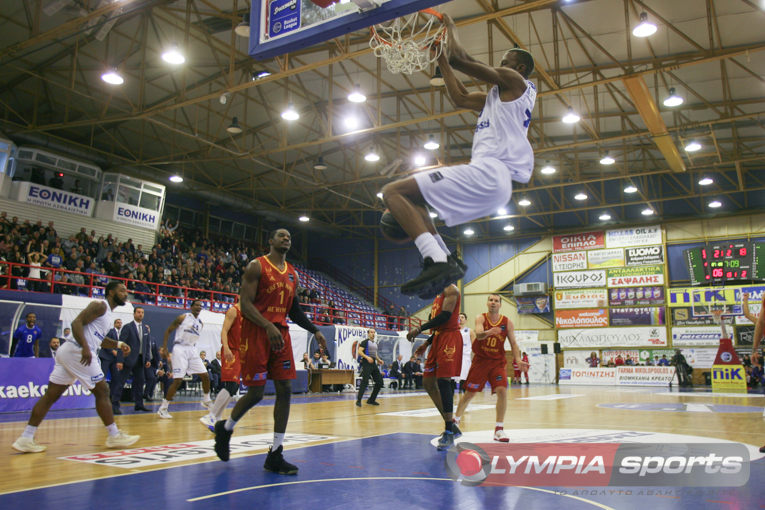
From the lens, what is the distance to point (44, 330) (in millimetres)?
12477

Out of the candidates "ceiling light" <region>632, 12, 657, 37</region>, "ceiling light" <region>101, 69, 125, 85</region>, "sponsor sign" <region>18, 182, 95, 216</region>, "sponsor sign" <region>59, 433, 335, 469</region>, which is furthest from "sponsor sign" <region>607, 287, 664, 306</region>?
"sponsor sign" <region>59, 433, 335, 469</region>

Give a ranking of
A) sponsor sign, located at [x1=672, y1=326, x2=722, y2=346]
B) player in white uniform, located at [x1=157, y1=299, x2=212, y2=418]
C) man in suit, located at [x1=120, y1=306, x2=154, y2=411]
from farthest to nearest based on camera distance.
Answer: sponsor sign, located at [x1=672, y1=326, x2=722, y2=346] < man in suit, located at [x1=120, y1=306, x2=154, y2=411] < player in white uniform, located at [x1=157, y1=299, x2=212, y2=418]

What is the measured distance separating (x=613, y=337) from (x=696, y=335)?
395 cm

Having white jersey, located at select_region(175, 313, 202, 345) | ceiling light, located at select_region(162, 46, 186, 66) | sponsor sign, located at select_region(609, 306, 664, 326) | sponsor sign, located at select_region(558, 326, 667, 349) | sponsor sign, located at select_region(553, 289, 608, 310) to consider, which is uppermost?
ceiling light, located at select_region(162, 46, 186, 66)

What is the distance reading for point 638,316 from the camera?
29.9 meters

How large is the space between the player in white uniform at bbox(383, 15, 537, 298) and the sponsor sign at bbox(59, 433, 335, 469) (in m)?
3.54

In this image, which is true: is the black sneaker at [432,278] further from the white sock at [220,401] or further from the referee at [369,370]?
the referee at [369,370]

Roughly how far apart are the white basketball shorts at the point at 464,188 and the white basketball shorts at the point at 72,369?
4.78 meters

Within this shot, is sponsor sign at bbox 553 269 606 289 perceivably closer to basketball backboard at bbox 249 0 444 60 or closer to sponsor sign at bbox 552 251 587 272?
sponsor sign at bbox 552 251 587 272

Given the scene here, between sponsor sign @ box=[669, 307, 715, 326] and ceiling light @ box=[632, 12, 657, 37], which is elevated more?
ceiling light @ box=[632, 12, 657, 37]

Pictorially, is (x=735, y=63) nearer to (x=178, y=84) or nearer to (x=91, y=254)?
(x=178, y=84)

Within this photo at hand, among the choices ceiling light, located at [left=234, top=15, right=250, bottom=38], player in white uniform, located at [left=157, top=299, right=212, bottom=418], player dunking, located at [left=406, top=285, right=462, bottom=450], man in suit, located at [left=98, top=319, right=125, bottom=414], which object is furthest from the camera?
ceiling light, located at [left=234, top=15, right=250, bottom=38]
